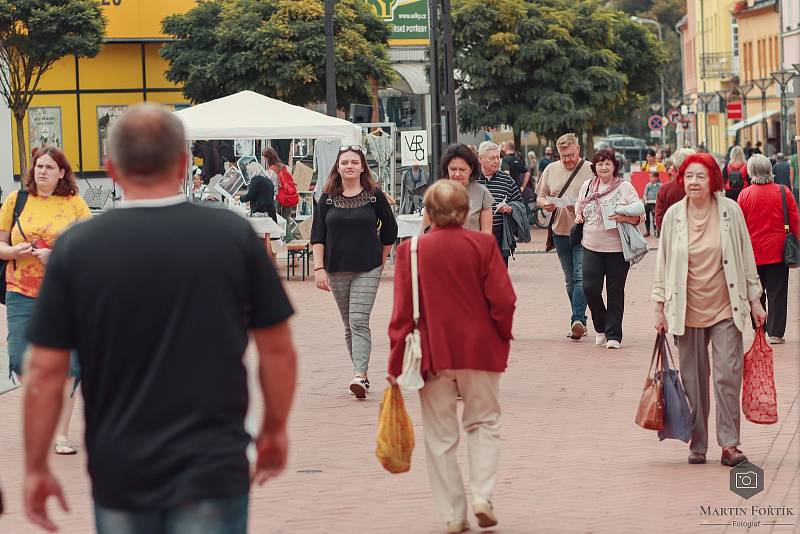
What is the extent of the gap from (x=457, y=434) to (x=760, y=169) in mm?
7185

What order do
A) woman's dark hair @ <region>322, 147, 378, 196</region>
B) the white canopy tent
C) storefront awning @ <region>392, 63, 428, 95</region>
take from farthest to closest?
storefront awning @ <region>392, 63, 428, 95</region> → the white canopy tent → woman's dark hair @ <region>322, 147, 378, 196</region>

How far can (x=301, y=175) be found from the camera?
2442 cm

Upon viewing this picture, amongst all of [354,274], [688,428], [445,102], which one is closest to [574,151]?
[354,274]

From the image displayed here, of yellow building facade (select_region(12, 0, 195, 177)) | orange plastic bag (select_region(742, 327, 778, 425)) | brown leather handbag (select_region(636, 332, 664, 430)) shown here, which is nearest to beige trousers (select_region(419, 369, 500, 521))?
brown leather handbag (select_region(636, 332, 664, 430))

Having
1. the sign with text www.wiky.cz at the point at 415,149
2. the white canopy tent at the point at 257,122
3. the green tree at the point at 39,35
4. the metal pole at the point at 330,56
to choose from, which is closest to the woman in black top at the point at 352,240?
the white canopy tent at the point at 257,122

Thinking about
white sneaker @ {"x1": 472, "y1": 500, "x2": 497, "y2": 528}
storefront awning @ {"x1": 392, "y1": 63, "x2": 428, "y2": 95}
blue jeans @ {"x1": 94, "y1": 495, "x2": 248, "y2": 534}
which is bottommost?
white sneaker @ {"x1": 472, "y1": 500, "x2": 497, "y2": 528}

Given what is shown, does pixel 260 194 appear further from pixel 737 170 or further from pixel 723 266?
pixel 723 266

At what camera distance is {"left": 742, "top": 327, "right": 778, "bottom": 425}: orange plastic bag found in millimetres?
7664

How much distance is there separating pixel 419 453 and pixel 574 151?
18.9ft

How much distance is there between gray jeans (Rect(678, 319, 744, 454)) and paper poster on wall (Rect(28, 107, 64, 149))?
32124mm

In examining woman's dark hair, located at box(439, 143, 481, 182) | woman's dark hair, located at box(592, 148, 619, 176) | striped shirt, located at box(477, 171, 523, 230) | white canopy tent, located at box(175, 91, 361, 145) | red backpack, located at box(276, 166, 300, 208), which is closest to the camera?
woman's dark hair, located at box(439, 143, 481, 182)

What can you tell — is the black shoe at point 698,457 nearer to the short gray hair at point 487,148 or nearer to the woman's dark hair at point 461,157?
the woman's dark hair at point 461,157

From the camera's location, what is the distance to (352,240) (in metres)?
10.2

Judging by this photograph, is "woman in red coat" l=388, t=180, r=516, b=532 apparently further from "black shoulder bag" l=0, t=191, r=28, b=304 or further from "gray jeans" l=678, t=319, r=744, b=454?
"black shoulder bag" l=0, t=191, r=28, b=304
